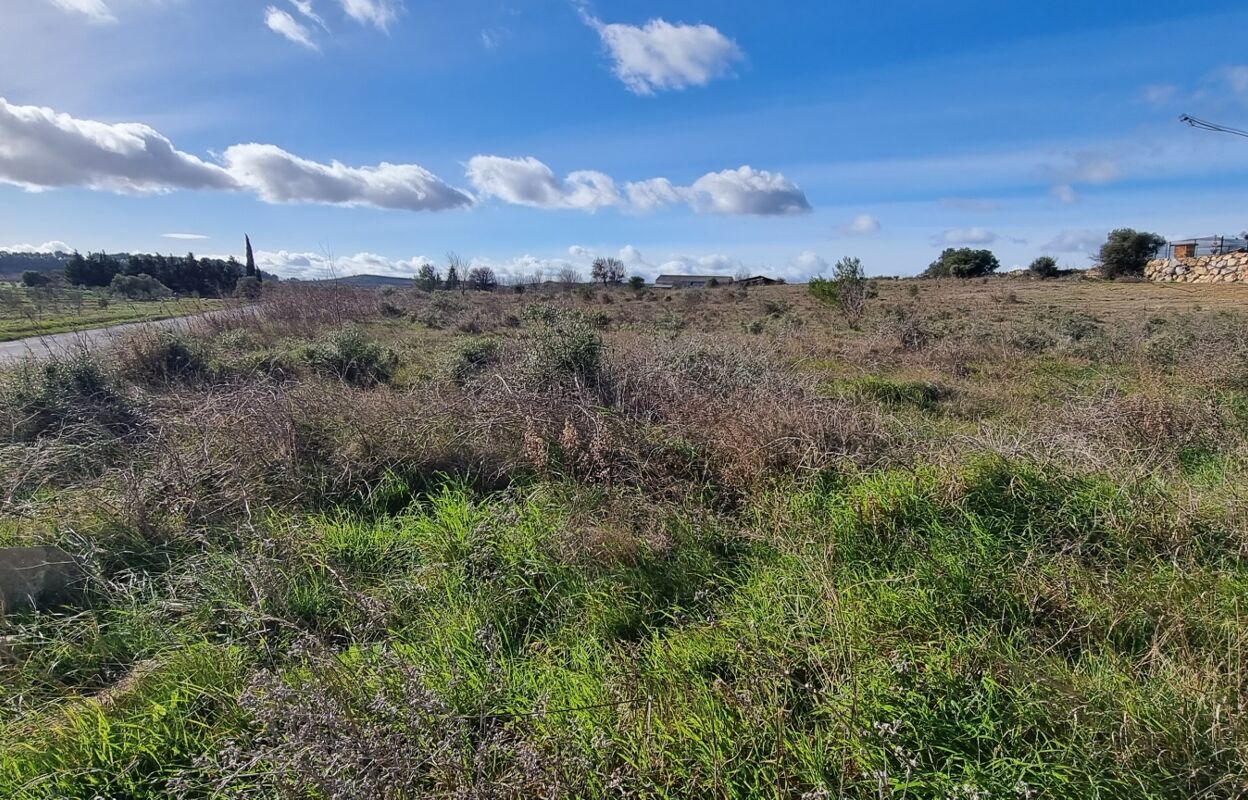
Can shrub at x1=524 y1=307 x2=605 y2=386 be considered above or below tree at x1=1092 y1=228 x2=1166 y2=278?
below

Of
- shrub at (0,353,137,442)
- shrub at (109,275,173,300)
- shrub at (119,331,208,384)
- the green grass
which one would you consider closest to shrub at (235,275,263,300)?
shrub at (119,331,208,384)

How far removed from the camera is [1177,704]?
197 cm

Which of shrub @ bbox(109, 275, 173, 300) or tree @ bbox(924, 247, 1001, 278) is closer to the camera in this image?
shrub @ bbox(109, 275, 173, 300)

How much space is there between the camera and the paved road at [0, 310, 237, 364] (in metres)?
7.30

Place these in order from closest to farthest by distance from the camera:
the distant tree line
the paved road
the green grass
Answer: the green grass → the paved road → the distant tree line

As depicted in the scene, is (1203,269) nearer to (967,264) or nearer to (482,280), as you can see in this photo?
(967,264)

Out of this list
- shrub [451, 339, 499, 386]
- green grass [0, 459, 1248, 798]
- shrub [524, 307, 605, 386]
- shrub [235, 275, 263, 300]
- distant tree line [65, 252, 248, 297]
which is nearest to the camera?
green grass [0, 459, 1248, 798]

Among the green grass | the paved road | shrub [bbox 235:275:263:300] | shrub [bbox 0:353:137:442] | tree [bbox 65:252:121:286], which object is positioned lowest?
the green grass

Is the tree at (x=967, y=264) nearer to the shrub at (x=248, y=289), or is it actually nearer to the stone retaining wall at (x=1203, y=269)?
the stone retaining wall at (x=1203, y=269)

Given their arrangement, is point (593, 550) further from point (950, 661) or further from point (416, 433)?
point (416, 433)

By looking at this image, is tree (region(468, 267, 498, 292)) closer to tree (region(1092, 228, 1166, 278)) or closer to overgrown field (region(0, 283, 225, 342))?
overgrown field (region(0, 283, 225, 342))

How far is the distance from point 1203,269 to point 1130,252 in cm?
654

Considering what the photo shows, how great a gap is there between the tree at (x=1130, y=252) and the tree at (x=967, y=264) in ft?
28.9

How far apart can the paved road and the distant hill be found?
3570 centimetres
